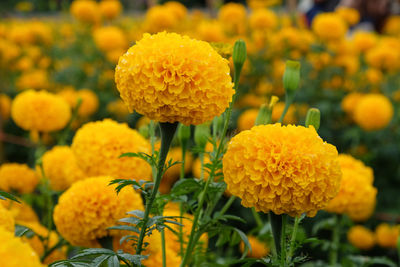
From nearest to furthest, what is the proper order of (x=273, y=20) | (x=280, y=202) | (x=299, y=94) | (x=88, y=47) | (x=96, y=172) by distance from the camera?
1. (x=280, y=202)
2. (x=96, y=172)
3. (x=299, y=94)
4. (x=273, y=20)
5. (x=88, y=47)

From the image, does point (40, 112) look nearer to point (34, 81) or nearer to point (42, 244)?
point (42, 244)

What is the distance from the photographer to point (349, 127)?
323 centimetres

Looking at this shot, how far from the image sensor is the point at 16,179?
1696mm

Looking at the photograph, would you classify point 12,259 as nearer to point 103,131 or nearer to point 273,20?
point 103,131

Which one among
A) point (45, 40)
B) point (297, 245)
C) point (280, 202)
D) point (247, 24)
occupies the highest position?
point (280, 202)

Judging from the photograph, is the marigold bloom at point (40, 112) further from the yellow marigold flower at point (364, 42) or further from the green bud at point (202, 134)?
the yellow marigold flower at point (364, 42)

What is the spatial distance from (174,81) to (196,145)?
2.15 ft

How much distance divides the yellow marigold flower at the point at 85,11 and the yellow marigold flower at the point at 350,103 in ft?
6.40

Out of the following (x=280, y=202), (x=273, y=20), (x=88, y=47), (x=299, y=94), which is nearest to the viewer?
(x=280, y=202)

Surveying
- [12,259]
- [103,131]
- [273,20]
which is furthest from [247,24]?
[12,259]

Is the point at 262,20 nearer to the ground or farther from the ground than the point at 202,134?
nearer to the ground

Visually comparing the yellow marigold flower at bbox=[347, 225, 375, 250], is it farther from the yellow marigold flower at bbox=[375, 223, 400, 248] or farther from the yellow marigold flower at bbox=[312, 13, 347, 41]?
the yellow marigold flower at bbox=[312, 13, 347, 41]

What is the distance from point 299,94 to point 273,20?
2.24 feet

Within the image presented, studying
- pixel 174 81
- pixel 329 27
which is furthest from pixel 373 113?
pixel 174 81
